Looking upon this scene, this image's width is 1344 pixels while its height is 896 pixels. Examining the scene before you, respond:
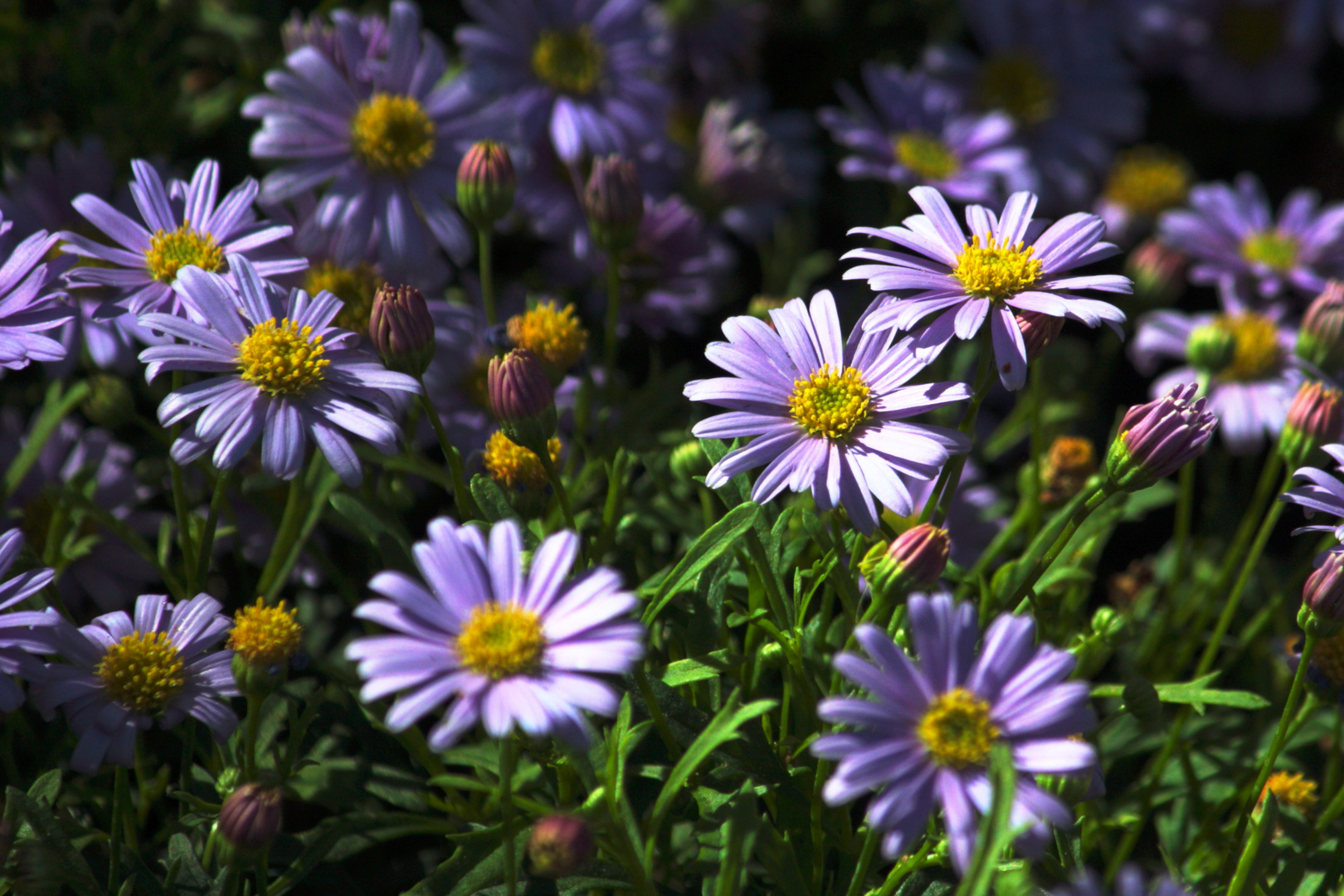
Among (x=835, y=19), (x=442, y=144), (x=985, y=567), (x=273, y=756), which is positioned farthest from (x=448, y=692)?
(x=835, y=19)

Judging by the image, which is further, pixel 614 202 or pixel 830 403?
pixel 614 202

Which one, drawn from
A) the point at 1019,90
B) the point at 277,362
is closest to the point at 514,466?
the point at 277,362

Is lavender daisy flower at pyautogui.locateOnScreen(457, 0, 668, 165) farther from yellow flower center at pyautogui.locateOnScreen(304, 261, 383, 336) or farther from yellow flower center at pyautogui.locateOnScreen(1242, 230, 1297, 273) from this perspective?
yellow flower center at pyautogui.locateOnScreen(1242, 230, 1297, 273)

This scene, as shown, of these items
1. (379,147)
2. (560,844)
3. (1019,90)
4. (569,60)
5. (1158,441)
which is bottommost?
(560,844)

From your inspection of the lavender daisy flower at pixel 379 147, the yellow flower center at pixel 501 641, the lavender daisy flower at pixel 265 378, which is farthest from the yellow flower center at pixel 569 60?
the yellow flower center at pixel 501 641

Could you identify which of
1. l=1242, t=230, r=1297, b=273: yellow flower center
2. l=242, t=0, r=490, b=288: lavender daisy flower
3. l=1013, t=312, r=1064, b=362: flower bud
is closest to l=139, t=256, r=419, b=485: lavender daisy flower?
l=242, t=0, r=490, b=288: lavender daisy flower

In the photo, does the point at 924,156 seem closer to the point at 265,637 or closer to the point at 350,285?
the point at 350,285
